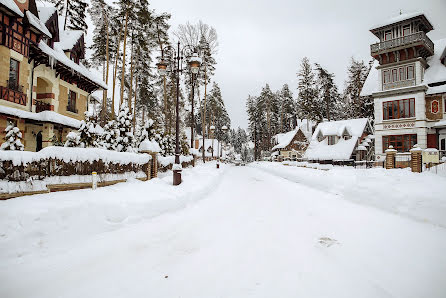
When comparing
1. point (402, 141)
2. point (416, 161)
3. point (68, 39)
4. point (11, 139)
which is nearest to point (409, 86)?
point (402, 141)

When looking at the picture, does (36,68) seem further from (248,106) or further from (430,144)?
(248,106)

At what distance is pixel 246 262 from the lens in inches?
154

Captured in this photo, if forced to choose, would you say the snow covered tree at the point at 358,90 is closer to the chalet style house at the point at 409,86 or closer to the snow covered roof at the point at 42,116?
the chalet style house at the point at 409,86

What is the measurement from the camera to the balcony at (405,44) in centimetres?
2098

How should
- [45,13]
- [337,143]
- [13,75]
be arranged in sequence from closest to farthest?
[13,75], [45,13], [337,143]

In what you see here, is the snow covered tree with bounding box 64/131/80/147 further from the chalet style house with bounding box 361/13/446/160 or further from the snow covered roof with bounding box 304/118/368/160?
the snow covered roof with bounding box 304/118/368/160

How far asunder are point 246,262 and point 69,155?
23.5 ft

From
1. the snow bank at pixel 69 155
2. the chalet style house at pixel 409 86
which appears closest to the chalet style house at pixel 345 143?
the chalet style house at pixel 409 86

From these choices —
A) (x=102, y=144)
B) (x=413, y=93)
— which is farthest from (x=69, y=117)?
(x=413, y=93)

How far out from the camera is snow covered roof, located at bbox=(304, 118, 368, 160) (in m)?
29.8

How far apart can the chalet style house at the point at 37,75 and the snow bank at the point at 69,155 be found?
195 inches

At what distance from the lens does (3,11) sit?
12367 mm

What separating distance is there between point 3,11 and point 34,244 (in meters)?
14.7

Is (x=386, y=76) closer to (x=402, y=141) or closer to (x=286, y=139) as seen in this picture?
(x=402, y=141)
